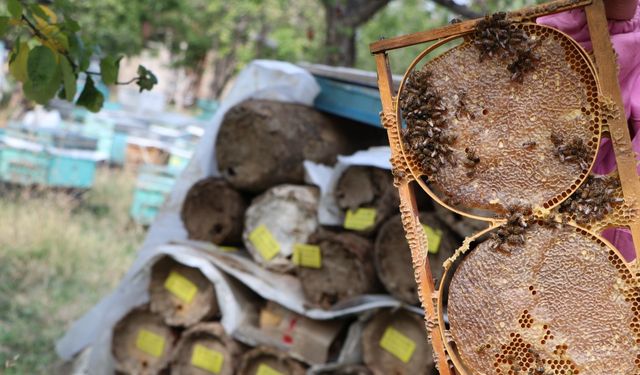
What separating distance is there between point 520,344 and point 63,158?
7648 millimetres

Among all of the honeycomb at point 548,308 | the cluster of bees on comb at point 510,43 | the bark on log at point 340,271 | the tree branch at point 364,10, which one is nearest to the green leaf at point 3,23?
the cluster of bees on comb at point 510,43

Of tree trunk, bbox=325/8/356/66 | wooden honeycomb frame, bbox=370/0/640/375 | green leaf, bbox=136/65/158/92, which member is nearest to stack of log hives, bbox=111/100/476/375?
green leaf, bbox=136/65/158/92

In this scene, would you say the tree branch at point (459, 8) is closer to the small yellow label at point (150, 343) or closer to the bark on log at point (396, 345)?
the bark on log at point (396, 345)

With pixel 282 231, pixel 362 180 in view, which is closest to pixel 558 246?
pixel 362 180

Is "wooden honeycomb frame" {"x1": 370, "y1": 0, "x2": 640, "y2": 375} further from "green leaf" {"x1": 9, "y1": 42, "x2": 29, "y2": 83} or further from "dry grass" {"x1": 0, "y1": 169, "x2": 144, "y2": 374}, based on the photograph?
"dry grass" {"x1": 0, "y1": 169, "x2": 144, "y2": 374}

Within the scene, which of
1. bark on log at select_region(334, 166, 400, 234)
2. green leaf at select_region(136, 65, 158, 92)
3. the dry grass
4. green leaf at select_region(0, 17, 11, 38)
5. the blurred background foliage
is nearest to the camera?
green leaf at select_region(0, 17, 11, 38)

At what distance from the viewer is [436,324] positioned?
6.09 ft

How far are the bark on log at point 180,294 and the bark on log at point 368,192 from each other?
2.82ft

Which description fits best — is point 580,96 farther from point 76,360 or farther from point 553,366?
point 76,360

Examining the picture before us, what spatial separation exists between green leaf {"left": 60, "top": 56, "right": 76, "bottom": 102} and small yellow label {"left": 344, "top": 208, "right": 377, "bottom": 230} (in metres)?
1.74

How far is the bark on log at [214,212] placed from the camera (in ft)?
14.3

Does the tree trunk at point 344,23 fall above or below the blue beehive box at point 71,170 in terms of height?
above

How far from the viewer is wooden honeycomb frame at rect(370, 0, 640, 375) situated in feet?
5.47

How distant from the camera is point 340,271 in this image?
3.95m
